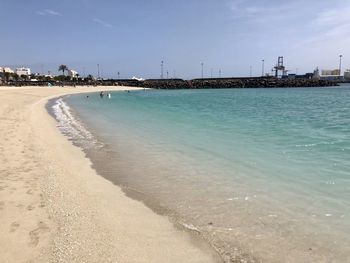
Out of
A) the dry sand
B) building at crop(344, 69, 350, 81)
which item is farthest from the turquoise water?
building at crop(344, 69, 350, 81)

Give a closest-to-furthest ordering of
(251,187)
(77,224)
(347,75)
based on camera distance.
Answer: (77,224), (251,187), (347,75)

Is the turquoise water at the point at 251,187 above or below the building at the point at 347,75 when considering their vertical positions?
below

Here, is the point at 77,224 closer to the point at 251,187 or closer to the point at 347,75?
the point at 251,187

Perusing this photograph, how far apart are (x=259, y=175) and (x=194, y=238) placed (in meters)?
3.72

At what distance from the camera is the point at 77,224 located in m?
5.07

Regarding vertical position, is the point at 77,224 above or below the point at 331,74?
below

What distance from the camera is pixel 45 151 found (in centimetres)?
1045

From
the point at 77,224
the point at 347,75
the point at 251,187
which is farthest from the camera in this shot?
the point at 347,75

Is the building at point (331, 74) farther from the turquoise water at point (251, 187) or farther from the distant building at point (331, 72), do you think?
the turquoise water at point (251, 187)

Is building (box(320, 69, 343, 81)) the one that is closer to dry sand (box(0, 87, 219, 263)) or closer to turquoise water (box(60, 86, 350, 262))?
turquoise water (box(60, 86, 350, 262))

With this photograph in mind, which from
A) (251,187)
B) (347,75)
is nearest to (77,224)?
(251,187)

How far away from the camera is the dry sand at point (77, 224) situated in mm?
4242

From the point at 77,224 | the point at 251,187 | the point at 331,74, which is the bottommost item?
the point at 251,187

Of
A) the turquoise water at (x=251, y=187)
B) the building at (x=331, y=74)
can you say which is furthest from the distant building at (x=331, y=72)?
the turquoise water at (x=251, y=187)
